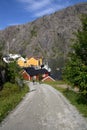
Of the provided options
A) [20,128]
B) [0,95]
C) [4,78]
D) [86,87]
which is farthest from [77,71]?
[4,78]

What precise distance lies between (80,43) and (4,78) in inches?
A: 956

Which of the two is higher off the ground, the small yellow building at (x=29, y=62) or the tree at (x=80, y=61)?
the tree at (x=80, y=61)

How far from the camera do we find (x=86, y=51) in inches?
1188

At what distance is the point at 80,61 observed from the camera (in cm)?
2988

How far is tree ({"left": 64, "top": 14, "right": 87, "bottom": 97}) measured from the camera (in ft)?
92.7

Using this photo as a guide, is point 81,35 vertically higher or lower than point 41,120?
higher

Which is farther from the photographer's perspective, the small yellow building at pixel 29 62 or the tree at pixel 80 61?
the small yellow building at pixel 29 62

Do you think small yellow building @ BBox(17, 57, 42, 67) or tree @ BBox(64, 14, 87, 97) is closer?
tree @ BBox(64, 14, 87, 97)

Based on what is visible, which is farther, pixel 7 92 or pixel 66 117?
pixel 7 92

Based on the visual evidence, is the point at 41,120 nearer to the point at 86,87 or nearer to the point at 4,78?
the point at 86,87

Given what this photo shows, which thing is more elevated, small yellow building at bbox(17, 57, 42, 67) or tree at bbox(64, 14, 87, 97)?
tree at bbox(64, 14, 87, 97)

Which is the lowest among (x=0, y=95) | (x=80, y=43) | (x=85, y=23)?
(x=0, y=95)

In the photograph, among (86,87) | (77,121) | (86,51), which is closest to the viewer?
(77,121)

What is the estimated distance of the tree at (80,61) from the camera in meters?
28.2
